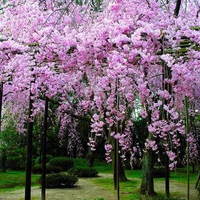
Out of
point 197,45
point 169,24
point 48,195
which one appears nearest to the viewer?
point 197,45

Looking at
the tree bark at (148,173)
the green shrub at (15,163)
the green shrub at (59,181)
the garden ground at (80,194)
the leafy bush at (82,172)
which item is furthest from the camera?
the green shrub at (15,163)

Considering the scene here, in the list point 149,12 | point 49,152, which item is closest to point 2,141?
point 49,152

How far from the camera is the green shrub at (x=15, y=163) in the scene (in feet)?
49.4

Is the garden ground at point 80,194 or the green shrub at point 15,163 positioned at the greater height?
the green shrub at point 15,163

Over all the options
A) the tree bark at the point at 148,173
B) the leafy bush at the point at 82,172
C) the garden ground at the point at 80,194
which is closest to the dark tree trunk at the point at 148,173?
the tree bark at the point at 148,173

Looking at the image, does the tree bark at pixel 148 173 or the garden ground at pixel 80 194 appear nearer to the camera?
the garden ground at pixel 80 194

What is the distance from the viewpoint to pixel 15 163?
1520cm

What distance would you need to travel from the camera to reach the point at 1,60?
380 centimetres

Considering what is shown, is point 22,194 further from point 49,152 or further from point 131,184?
point 49,152

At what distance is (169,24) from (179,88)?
0.66m

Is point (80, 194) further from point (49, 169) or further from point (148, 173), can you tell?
point (49, 169)

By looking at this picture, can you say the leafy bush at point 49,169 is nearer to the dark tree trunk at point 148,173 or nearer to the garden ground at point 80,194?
the garden ground at point 80,194

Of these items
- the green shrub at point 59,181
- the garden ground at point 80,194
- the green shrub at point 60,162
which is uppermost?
the green shrub at point 60,162

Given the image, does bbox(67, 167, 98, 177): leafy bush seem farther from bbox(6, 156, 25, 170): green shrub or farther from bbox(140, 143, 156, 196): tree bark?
bbox(140, 143, 156, 196): tree bark
